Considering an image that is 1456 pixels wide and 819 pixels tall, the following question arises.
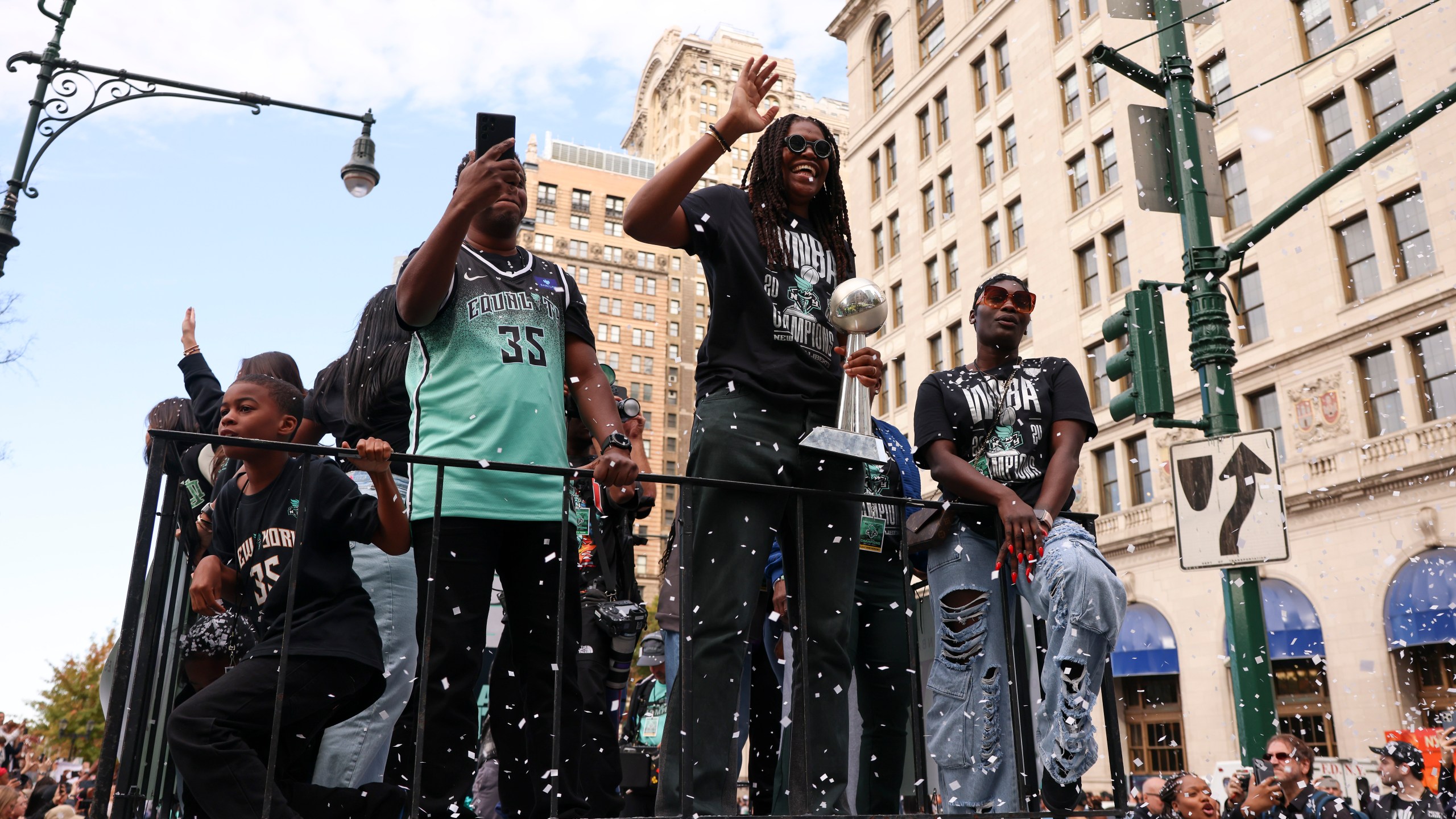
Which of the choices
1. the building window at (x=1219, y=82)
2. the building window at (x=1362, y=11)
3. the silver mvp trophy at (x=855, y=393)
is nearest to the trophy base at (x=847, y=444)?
the silver mvp trophy at (x=855, y=393)

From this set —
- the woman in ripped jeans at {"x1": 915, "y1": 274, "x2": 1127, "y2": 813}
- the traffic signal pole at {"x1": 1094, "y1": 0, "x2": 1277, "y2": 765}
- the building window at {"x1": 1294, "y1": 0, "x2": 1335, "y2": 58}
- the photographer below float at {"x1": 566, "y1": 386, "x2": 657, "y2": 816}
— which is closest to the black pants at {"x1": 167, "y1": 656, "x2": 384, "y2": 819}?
the photographer below float at {"x1": 566, "y1": 386, "x2": 657, "y2": 816}

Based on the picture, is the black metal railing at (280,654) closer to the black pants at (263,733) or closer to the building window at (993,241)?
the black pants at (263,733)

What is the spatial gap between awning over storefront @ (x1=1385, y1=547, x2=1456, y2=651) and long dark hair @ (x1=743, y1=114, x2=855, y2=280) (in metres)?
18.8

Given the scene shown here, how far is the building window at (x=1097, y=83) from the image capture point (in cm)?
2916

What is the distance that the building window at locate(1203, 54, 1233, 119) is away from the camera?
2517cm

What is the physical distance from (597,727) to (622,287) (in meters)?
86.6

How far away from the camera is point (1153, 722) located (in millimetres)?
25281

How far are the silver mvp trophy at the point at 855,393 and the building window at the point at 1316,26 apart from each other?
23.7 m

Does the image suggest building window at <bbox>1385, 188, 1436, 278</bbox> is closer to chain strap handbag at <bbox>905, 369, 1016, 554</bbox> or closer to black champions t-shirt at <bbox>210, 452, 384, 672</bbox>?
chain strap handbag at <bbox>905, 369, 1016, 554</bbox>

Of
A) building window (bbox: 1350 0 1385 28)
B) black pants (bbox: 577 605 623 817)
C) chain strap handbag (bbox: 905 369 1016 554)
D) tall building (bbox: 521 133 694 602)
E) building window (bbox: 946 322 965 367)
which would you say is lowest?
black pants (bbox: 577 605 623 817)

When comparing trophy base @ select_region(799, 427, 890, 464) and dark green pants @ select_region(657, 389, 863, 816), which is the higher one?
trophy base @ select_region(799, 427, 890, 464)

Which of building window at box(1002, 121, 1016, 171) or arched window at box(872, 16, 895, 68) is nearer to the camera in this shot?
building window at box(1002, 121, 1016, 171)

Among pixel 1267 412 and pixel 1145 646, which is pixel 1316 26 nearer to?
pixel 1267 412

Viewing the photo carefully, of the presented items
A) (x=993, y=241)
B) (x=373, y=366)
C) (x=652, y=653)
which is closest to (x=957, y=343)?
(x=993, y=241)
